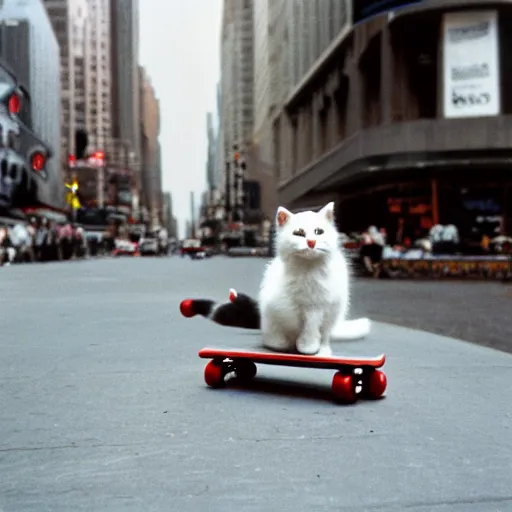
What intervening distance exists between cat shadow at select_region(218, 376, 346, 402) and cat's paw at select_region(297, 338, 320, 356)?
25cm

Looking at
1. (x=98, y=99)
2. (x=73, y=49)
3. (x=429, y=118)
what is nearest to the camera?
(x=429, y=118)

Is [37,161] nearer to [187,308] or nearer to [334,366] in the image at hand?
[187,308]

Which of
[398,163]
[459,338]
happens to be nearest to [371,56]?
[398,163]

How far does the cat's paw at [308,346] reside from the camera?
5066 mm

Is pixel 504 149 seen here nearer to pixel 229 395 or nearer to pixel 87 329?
pixel 87 329

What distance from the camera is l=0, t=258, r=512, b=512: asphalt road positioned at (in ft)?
9.95

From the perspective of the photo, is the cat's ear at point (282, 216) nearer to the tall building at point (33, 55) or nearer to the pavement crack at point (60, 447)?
the pavement crack at point (60, 447)

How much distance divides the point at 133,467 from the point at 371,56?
38.2 meters

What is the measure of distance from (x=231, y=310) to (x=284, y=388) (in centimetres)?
121

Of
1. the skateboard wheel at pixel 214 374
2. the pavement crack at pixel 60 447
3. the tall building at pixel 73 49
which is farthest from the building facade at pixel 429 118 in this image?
the tall building at pixel 73 49

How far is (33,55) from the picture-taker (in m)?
82.2

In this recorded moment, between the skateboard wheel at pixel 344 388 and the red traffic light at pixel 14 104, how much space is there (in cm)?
6915

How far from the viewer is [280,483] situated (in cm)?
317

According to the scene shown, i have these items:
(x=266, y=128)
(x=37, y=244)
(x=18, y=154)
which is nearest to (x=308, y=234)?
(x=37, y=244)
